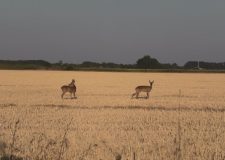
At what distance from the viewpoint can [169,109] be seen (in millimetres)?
19531

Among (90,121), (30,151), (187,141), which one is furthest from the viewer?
(90,121)

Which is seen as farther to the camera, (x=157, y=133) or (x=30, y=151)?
(x=157, y=133)

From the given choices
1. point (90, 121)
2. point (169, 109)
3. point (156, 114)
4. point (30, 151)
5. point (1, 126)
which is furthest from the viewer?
point (169, 109)

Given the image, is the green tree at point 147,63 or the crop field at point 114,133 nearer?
the crop field at point 114,133

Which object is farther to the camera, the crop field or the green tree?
the green tree

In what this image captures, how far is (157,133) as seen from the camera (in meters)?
12.4

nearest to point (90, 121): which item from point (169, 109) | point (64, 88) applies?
point (169, 109)

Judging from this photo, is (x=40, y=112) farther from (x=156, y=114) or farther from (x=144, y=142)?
(x=144, y=142)

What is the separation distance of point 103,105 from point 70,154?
1200 cm

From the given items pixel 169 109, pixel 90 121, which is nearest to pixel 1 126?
pixel 90 121

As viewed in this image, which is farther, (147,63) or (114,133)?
(147,63)

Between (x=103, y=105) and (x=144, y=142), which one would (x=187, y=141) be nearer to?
(x=144, y=142)

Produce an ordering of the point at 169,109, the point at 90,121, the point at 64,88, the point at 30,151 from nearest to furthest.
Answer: the point at 30,151, the point at 90,121, the point at 169,109, the point at 64,88

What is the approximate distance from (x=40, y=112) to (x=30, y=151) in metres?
8.63
